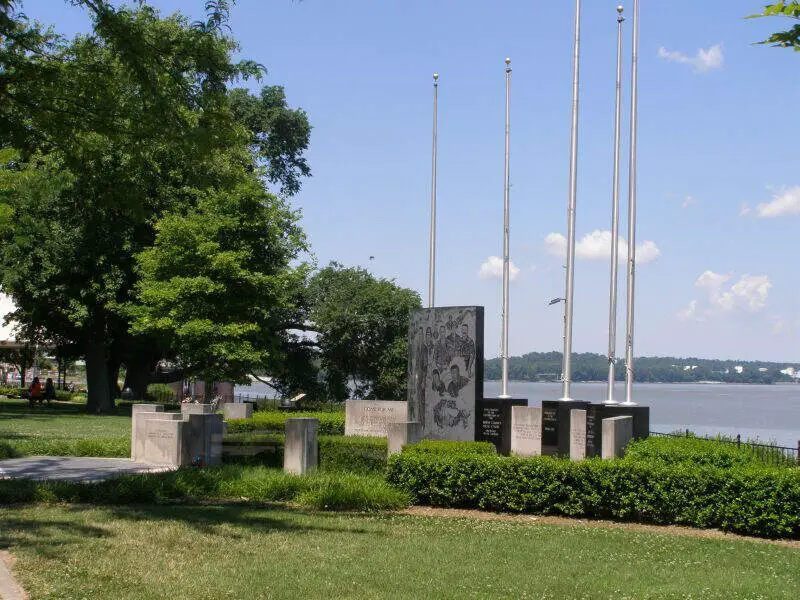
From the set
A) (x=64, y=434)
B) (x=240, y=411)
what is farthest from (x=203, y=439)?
(x=240, y=411)

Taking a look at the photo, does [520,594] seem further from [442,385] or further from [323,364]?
[323,364]

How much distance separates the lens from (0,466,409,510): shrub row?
562 inches

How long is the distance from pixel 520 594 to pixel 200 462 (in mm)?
10945

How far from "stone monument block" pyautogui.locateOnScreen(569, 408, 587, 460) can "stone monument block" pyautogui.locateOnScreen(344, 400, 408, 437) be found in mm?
5251

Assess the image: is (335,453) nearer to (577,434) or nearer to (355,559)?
(355,559)

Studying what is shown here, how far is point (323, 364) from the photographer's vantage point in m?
48.3

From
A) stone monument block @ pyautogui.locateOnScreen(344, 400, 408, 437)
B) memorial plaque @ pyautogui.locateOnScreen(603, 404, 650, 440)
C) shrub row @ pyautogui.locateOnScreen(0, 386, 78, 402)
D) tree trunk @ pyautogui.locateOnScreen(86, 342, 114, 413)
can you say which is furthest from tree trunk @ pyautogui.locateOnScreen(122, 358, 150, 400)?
memorial plaque @ pyautogui.locateOnScreen(603, 404, 650, 440)

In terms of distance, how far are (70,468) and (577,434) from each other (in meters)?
13.4

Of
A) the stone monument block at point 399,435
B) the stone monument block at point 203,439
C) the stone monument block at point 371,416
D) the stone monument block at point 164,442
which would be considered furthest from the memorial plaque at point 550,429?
the stone monument block at point 164,442

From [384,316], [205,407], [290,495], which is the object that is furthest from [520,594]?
[384,316]

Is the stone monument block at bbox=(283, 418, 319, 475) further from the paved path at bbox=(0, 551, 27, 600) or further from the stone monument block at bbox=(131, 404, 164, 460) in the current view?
the paved path at bbox=(0, 551, 27, 600)

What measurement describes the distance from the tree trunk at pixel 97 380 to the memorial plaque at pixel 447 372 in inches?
975

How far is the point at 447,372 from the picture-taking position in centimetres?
2159

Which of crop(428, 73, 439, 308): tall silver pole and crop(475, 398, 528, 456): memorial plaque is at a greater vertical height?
crop(428, 73, 439, 308): tall silver pole
